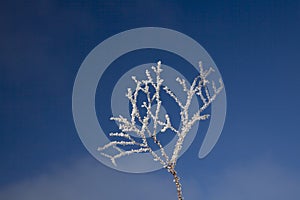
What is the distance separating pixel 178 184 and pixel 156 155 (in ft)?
2.51

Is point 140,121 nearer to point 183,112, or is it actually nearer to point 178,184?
point 183,112

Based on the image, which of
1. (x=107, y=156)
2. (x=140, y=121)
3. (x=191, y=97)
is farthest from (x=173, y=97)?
(x=107, y=156)

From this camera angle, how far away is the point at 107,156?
27.7 ft

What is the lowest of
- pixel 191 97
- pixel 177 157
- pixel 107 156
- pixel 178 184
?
pixel 178 184

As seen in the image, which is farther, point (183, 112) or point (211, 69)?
point (211, 69)

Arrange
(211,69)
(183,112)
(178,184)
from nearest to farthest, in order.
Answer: (178,184)
(183,112)
(211,69)

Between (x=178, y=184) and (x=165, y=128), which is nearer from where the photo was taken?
(x=178, y=184)

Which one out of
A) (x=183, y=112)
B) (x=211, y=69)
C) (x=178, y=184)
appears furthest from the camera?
(x=211, y=69)

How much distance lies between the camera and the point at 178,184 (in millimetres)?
7500

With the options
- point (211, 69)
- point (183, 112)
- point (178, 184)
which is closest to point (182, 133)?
point (183, 112)

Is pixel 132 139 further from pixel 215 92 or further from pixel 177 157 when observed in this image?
pixel 215 92

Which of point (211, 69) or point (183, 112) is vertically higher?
point (211, 69)

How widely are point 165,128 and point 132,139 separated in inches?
30.1

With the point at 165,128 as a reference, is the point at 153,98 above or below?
above
